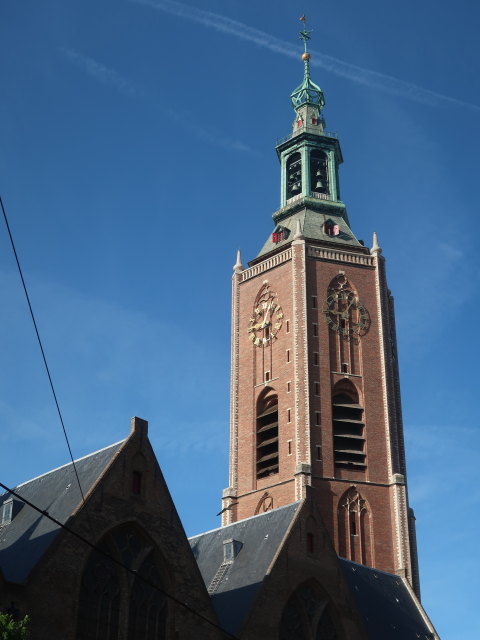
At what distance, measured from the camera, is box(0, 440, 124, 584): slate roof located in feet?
120

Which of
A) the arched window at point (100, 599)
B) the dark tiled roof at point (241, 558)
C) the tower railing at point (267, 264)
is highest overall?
the tower railing at point (267, 264)

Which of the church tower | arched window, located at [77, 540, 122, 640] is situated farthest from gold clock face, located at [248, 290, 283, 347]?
arched window, located at [77, 540, 122, 640]

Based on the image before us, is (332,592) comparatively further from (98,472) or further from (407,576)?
(407,576)

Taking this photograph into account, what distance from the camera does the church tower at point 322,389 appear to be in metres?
62.8

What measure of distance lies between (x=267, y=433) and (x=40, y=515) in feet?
93.5

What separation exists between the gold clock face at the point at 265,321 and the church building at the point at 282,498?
0.46 ft

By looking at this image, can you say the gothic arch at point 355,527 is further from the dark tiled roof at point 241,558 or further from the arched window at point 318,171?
the arched window at point 318,171

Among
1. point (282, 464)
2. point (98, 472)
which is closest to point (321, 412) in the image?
point (282, 464)

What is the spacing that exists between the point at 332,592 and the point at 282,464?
20424 mm

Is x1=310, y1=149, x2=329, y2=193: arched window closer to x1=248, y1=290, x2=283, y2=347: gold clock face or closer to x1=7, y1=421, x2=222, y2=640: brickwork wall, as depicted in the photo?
x1=248, y1=290, x2=283, y2=347: gold clock face

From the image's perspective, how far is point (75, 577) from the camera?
118 feet

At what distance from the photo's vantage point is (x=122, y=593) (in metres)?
37.5

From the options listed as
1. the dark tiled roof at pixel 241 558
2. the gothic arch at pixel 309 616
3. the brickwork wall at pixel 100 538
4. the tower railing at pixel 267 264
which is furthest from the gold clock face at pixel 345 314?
the brickwork wall at pixel 100 538

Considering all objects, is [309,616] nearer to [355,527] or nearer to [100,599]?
[100,599]
